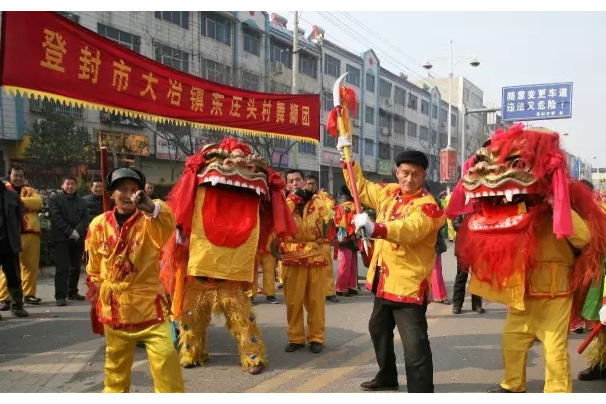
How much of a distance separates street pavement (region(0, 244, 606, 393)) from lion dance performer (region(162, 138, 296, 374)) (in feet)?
0.97

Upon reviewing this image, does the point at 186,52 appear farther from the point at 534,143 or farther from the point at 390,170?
the point at 390,170

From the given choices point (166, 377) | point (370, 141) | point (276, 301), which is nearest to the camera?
point (166, 377)

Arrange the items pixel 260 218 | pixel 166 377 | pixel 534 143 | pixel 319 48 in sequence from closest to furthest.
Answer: pixel 166 377, pixel 534 143, pixel 260 218, pixel 319 48

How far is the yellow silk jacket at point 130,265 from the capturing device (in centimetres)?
303

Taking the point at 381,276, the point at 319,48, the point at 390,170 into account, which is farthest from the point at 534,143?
the point at 390,170

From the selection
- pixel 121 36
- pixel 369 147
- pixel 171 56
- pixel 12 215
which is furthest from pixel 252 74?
pixel 12 215

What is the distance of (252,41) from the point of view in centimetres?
2505

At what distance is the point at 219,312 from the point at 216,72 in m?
18.6

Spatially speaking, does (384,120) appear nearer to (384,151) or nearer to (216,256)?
(384,151)

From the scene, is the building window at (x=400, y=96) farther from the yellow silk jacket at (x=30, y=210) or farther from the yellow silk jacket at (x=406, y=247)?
the yellow silk jacket at (x=406, y=247)

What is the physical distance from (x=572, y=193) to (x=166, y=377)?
9.46ft

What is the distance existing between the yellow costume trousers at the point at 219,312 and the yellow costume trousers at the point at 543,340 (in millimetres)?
1889

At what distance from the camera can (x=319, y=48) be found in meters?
30.8

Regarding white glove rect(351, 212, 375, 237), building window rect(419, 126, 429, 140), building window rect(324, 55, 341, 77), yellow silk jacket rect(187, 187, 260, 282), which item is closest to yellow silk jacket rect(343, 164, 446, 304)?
white glove rect(351, 212, 375, 237)
